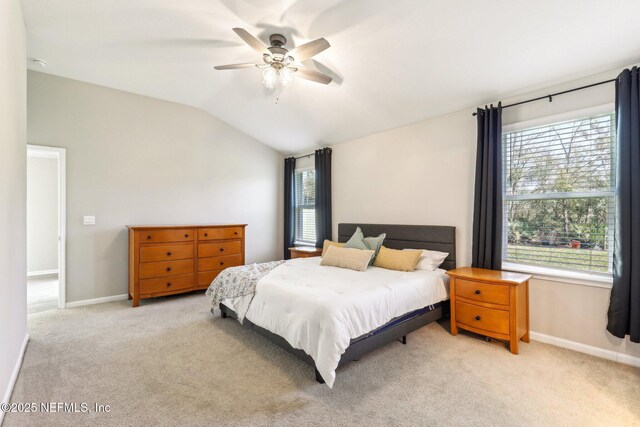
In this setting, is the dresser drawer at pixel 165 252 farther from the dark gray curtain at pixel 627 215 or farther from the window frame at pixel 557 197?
the dark gray curtain at pixel 627 215

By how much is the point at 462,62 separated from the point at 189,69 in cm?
330

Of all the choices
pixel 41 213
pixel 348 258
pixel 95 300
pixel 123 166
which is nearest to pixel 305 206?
pixel 348 258

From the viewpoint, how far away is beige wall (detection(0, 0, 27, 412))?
6.34 ft

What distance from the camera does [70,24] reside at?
2.98m

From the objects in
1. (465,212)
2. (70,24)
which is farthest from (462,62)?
(70,24)

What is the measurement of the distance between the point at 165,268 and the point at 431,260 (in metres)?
3.65

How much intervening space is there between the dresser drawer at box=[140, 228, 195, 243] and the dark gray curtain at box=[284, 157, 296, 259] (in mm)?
2092

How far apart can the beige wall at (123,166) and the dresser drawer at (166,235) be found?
2.21ft

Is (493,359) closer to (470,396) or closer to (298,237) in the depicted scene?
(470,396)

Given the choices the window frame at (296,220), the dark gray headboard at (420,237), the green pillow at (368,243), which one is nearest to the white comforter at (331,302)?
the dark gray headboard at (420,237)

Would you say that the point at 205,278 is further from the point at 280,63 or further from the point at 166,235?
the point at 280,63

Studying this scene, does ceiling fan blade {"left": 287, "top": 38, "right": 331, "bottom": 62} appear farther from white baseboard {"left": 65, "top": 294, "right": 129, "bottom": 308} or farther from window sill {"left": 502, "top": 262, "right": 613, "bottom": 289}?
white baseboard {"left": 65, "top": 294, "right": 129, "bottom": 308}

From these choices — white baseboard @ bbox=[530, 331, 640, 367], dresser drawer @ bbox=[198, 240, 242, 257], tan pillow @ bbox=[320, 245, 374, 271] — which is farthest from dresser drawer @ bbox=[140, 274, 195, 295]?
white baseboard @ bbox=[530, 331, 640, 367]

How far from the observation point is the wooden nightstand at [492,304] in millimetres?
2697
